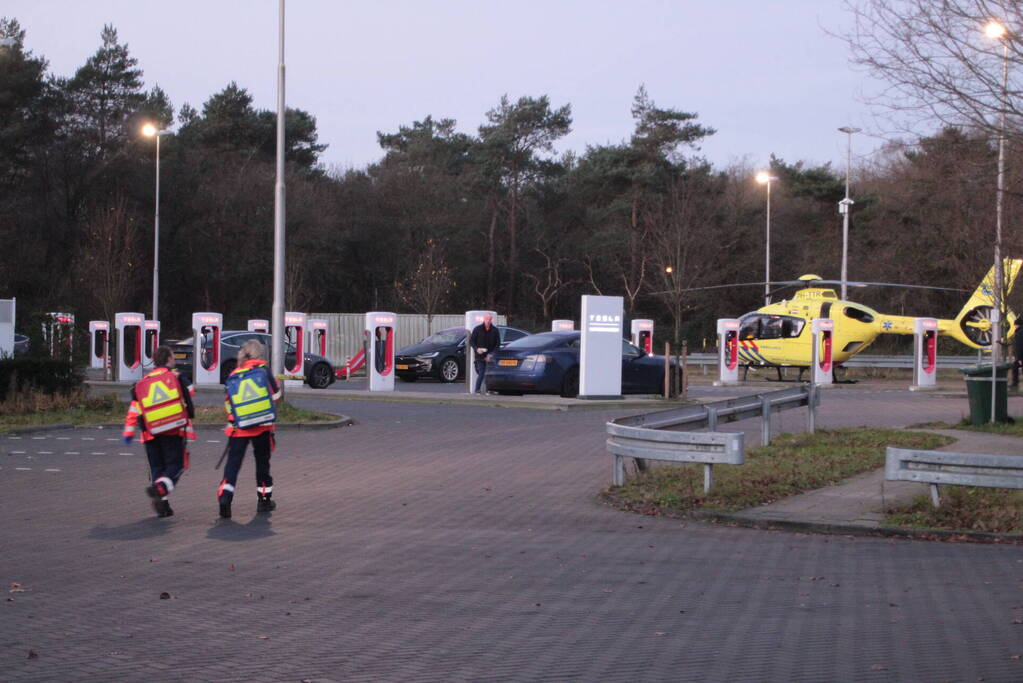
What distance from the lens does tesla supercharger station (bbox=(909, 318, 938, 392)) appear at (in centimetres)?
3731

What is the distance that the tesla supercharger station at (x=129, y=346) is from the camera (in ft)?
113

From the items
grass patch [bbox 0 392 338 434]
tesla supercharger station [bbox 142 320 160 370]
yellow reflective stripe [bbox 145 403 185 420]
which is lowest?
grass patch [bbox 0 392 338 434]

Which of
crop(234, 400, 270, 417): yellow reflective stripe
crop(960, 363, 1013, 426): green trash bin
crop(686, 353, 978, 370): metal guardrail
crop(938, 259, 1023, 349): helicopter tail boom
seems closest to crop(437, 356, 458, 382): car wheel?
crop(686, 353, 978, 370): metal guardrail

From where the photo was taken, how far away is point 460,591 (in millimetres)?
8172

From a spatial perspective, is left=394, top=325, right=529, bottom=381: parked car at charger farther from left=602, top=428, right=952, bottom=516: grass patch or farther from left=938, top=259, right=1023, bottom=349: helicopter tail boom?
left=602, top=428, right=952, bottom=516: grass patch

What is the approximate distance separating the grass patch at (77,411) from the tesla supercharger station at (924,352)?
21.3 meters

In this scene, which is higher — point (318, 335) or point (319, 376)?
point (318, 335)

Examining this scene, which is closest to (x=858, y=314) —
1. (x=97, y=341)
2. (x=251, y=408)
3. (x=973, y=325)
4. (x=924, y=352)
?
(x=924, y=352)

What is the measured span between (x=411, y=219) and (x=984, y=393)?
1678 inches

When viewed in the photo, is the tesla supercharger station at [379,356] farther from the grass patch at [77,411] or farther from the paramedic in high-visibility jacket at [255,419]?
the paramedic in high-visibility jacket at [255,419]

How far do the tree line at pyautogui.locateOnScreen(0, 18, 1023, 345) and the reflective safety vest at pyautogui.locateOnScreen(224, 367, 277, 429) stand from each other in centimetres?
A: 3811

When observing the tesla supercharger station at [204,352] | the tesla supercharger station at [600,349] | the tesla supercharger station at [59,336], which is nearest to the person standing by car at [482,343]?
the tesla supercharger station at [600,349]

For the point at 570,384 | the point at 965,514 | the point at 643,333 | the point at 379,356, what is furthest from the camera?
the point at 643,333

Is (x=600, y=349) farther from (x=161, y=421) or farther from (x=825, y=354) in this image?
(x=161, y=421)
